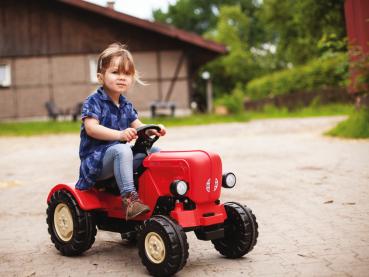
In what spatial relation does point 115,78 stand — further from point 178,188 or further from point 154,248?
point 154,248

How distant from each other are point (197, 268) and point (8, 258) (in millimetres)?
1421

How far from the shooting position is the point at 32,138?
1666 cm

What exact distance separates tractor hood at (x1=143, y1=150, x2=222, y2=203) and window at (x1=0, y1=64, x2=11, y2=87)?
2292 centimetres

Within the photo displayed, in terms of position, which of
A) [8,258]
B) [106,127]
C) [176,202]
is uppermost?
[106,127]

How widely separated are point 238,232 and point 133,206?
0.71 metres

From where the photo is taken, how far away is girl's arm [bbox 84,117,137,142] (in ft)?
12.8

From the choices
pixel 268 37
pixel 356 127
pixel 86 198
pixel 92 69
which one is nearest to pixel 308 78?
pixel 92 69

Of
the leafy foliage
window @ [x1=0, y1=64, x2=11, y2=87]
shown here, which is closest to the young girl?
the leafy foliage

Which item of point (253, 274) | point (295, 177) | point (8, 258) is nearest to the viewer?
point (253, 274)

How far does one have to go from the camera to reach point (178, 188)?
Answer: 363 cm

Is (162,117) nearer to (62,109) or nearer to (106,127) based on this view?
(62,109)

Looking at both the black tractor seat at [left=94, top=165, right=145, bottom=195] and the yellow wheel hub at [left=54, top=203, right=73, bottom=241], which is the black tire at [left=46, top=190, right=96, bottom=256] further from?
the black tractor seat at [left=94, top=165, right=145, bottom=195]

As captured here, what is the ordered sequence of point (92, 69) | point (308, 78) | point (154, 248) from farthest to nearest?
1. point (308, 78)
2. point (92, 69)
3. point (154, 248)

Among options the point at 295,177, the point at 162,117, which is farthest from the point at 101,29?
the point at 295,177
